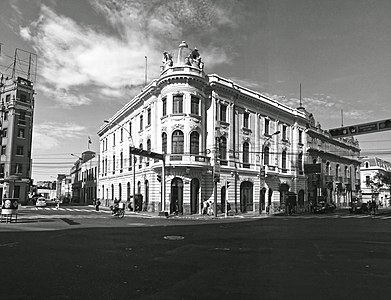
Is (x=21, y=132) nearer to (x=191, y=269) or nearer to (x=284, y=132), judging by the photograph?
(x=284, y=132)

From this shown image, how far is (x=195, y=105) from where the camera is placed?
126 ft

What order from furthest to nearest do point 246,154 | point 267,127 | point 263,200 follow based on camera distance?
point 267,127 < point 263,200 < point 246,154

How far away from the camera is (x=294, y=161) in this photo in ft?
172

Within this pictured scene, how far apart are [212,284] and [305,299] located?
1.90 metres

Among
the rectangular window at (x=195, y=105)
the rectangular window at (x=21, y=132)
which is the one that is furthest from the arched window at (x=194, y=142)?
the rectangular window at (x=21, y=132)

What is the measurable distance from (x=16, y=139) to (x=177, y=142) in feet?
125

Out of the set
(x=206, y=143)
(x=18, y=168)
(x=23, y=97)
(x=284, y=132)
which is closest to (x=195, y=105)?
(x=206, y=143)

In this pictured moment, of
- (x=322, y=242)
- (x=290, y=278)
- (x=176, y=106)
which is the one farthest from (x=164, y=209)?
(x=290, y=278)

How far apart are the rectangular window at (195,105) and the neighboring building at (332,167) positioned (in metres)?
22.9

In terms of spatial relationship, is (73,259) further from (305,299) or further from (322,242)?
(322,242)

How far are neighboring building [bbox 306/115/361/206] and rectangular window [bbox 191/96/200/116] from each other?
75.0ft

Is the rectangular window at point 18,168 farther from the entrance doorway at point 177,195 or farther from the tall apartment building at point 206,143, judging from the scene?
the entrance doorway at point 177,195

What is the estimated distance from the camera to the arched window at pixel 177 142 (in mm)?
37375

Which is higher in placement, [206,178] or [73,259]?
[206,178]
